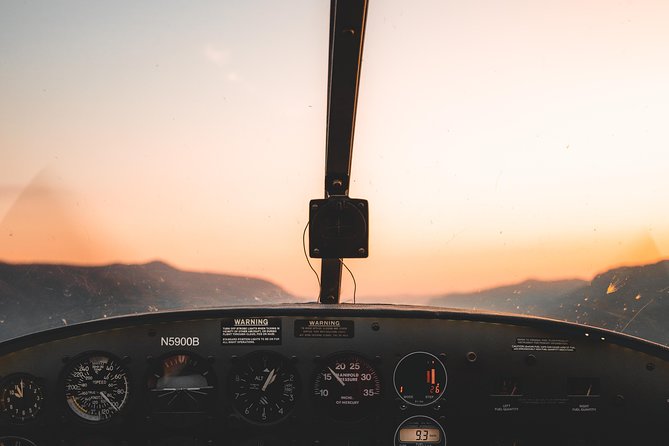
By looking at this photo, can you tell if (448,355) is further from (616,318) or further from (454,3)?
(454,3)

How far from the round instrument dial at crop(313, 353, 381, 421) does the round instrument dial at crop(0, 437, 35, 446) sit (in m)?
1.20

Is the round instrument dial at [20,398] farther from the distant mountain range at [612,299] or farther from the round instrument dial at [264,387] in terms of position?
the distant mountain range at [612,299]

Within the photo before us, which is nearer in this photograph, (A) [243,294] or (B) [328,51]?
(B) [328,51]

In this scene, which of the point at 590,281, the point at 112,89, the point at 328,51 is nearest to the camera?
the point at 328,51

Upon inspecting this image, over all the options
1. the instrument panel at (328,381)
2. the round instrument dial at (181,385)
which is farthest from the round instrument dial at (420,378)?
the round instrument dial at (181,385)

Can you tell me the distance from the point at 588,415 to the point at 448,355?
61cm

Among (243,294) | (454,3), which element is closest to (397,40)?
(454,3)

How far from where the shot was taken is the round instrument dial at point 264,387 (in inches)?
85.9

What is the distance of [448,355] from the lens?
7.15 feet

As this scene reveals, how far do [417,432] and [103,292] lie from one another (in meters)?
1.71

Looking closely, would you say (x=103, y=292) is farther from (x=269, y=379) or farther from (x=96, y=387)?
(x=269, y=379)

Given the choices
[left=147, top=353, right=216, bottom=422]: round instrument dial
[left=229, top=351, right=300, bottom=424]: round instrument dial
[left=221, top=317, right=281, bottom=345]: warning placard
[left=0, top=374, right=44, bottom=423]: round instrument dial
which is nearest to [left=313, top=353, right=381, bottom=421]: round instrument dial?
[left=229, top=351, right=300, bottom=424]: round instrument dial

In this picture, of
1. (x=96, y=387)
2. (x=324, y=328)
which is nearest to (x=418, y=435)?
(x=324, y=328)

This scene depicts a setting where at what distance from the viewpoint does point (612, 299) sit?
2.69 meters
